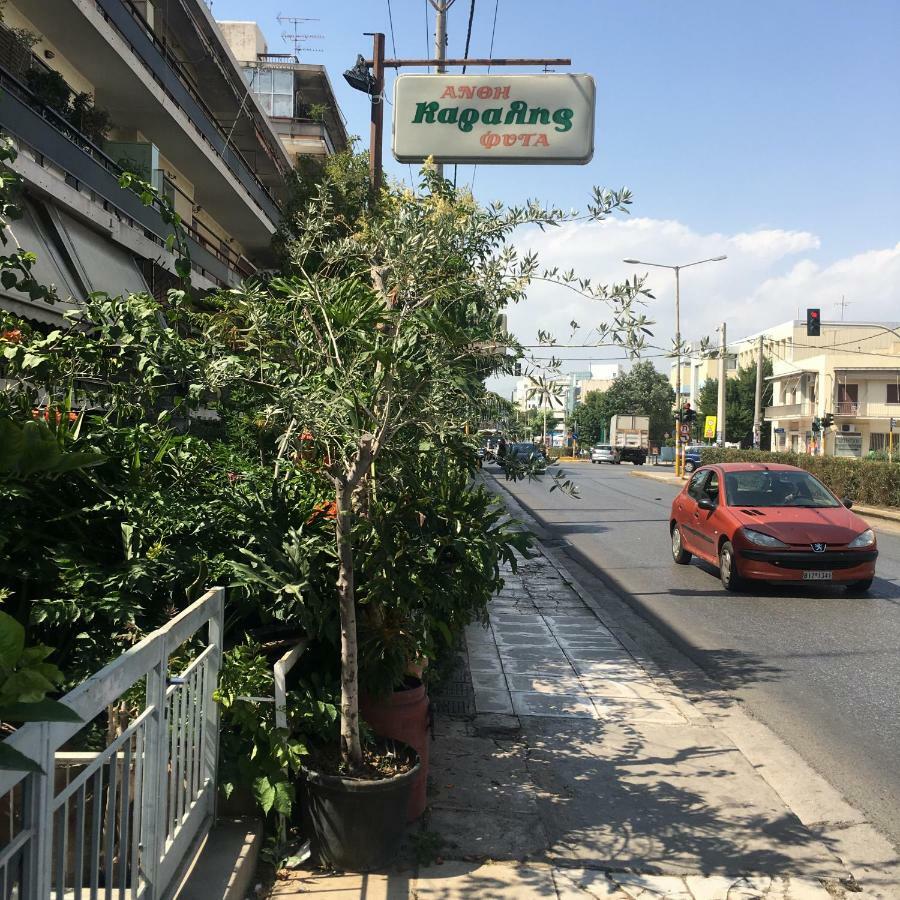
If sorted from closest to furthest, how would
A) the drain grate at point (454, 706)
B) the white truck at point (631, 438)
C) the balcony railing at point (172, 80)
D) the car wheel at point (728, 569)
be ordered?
the drain grate at point (454, 706)
the car wheel at point (728, 569)
the balcony railing at point (172, 80)
the white truck at point (631, 438)

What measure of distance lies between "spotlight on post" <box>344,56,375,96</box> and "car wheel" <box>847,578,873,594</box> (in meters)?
9.02

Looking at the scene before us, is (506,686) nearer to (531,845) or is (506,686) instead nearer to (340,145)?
(531,845)

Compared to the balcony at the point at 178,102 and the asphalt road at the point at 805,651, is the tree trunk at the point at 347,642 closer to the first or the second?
the asphalt road at the point at 805,651

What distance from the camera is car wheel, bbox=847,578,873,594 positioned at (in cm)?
1088

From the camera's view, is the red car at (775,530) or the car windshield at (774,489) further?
the car windshield at (774,489)

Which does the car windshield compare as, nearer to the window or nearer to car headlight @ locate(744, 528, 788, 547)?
car headlight @ locate(744, 528, 788, 547)

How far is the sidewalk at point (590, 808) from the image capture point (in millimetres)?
3793

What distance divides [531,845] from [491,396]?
80.1 inches

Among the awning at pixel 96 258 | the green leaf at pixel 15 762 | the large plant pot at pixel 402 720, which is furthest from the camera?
the awning at pixel 96 258

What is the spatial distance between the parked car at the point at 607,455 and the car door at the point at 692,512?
53.6 meters

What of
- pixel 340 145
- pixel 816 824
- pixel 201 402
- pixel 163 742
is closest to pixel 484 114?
pixel 201 402

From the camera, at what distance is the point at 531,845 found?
4.14 meters

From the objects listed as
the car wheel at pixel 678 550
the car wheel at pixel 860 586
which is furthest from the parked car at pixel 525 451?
the car wheel at pixel 678 550

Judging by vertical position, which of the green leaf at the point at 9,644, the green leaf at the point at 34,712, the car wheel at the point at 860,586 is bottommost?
the car wheel at the point at 860,586
